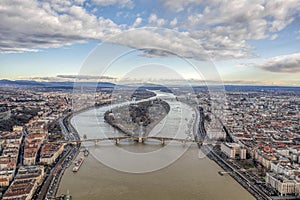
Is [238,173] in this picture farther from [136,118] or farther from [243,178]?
[136,118]

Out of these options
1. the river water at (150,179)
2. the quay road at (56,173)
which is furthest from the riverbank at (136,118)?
the river water at (150,179)

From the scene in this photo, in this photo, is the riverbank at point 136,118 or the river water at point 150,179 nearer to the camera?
the river water at point 150,179

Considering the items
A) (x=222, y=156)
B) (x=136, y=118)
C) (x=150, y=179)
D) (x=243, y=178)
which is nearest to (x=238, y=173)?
(x=243, y=178)

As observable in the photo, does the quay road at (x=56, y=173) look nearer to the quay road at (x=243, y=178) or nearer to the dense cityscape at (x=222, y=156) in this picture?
the dense cityscape at (x=222, y=156)

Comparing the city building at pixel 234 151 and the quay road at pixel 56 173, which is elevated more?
the city building at pixel 234 151

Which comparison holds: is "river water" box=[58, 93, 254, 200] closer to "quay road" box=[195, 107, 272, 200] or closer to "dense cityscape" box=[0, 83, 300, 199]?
"quay road" box=[195, 107, 272, 200]

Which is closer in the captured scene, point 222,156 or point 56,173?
point 56,173

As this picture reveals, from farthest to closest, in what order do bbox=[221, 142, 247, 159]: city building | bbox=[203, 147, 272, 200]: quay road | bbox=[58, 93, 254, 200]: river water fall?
bbox=[221, 142, 247, 159]: city building → bbox=[203, 147, 272, 200]: quay road → bbox=[58, 93, 254, 200]: river water

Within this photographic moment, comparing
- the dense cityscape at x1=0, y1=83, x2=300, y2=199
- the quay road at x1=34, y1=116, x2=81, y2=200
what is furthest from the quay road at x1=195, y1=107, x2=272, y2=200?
the quay road at x1=34, y1=116, x2=81, y2=200

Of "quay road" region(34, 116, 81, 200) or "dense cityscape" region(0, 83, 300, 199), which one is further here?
"dense cityscape" region(0, 83, 300, 199)

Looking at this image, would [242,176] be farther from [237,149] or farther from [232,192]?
[237,149]

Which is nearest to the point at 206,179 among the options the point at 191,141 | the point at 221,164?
the point at 221,164

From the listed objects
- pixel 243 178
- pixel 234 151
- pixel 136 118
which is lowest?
pixel 243 178
